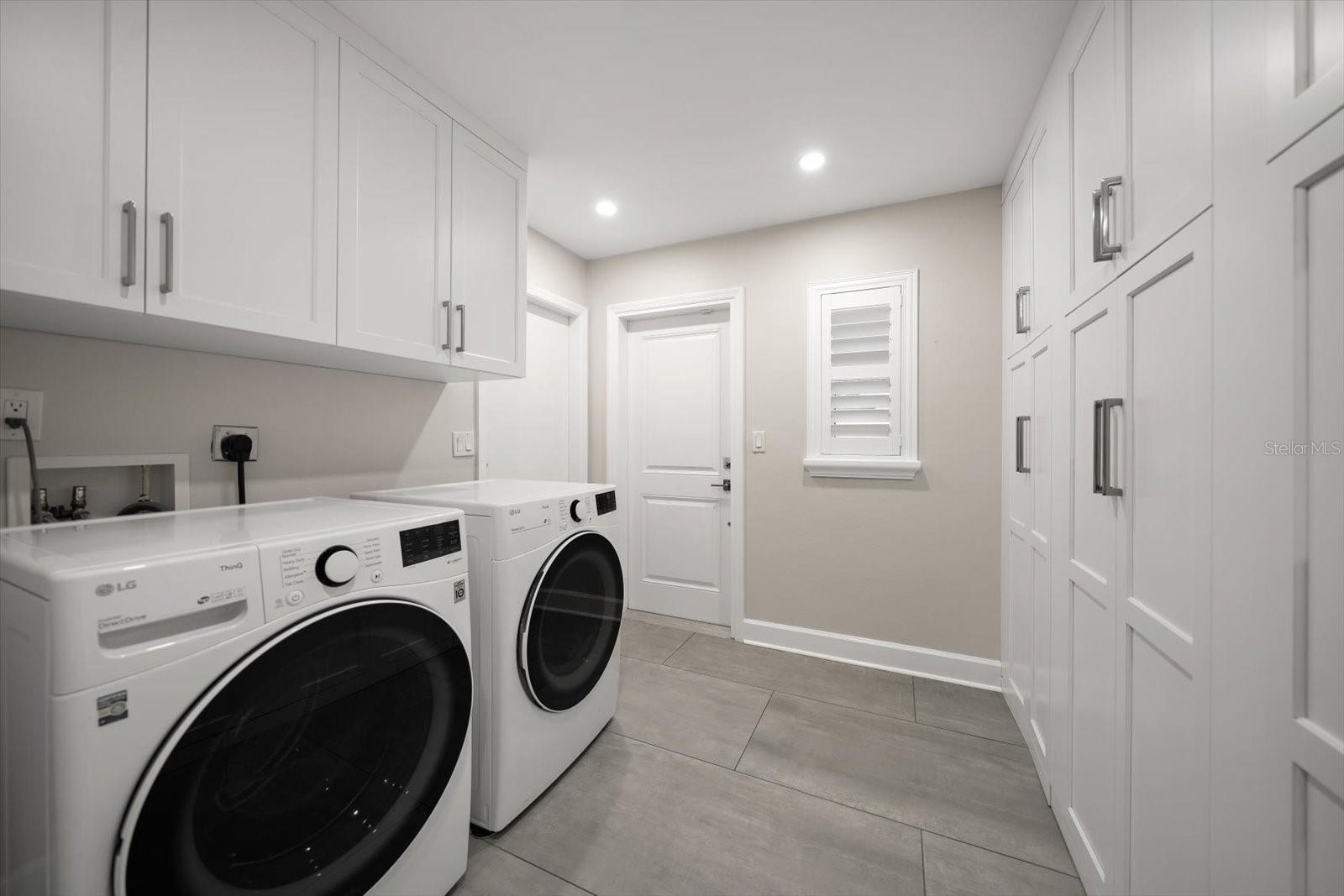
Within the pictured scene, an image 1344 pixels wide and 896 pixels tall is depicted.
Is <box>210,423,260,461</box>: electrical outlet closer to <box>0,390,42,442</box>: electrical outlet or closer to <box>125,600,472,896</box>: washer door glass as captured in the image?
<box>0,390,42,442</box>: electrical outlet

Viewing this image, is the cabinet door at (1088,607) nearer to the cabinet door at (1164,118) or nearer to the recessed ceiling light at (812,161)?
the cabinet door at (1164,118)

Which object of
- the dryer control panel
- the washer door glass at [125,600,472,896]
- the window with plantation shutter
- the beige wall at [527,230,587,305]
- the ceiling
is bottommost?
the washer door glass at [125,600,472,896]

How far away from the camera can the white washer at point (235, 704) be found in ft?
2.17

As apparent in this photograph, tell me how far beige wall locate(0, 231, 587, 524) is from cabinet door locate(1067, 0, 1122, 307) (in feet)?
7.58

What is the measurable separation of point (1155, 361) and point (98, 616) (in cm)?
180

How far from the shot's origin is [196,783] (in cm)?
76

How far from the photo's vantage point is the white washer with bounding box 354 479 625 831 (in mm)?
1386

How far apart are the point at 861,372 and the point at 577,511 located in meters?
1.74

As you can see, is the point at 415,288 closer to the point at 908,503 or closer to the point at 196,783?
the point at 196,783

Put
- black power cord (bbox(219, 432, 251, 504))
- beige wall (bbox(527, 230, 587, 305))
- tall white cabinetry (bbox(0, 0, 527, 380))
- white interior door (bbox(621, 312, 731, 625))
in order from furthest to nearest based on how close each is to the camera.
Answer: white interior door (bbox(621, 312, 731, 625)) → beige wall (bbox(527, 230, 587, 305)) → black power cord (bbox(219, 432, 251, 504)) → tall white cabinetry (bbox(0, 0, 527, 380))

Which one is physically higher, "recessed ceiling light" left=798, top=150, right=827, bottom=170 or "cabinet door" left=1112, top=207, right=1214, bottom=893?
"recessed ceiling light" left=798, top=150, right=827, bottom=170

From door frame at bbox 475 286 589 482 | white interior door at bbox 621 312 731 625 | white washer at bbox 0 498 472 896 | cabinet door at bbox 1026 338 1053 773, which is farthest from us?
door frame at bbox 475 286 589 482

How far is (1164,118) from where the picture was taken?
0.90m

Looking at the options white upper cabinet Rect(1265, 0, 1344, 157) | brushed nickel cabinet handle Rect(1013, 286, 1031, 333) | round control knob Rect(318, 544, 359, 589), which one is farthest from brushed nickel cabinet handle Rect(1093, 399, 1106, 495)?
round control knob Rect(318, 544, 359, 589)
